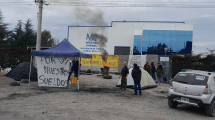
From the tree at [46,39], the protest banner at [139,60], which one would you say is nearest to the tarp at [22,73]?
the protest banner at [139,60]

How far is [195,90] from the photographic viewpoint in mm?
7168

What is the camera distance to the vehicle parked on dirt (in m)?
7.02

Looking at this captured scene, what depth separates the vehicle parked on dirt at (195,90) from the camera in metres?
7.02

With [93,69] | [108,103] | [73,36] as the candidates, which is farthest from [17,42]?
[108,103]

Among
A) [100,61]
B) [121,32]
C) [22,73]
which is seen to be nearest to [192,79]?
[22,73]

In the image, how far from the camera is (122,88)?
12758mm

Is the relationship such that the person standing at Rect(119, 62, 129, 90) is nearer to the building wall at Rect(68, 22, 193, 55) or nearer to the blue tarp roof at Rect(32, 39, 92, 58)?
the blue tarp roof at Rect(32, 39, 92, 58)

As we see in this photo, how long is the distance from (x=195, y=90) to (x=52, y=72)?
332 inches

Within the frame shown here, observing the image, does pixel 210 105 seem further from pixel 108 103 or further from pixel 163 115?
pixel 108 103

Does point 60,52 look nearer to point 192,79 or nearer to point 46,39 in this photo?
point 192,79

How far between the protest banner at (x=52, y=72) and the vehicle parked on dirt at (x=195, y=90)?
22.7ft

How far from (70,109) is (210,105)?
16.8 feet

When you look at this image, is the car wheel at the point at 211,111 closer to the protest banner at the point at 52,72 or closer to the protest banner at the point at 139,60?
the protest banner at the point at 52,72

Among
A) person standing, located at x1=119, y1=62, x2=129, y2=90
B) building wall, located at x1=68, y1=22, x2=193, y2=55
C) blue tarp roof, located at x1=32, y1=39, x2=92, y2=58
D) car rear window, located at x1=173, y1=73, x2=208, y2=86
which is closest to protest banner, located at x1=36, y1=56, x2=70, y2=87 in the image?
blue tarp roof, located at x1=32, y1=39, x2=92, y2=58
